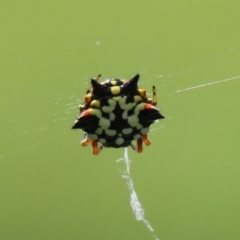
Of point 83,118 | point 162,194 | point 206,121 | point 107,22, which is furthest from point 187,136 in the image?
point 83,118

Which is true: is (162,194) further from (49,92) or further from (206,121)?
(49,92)

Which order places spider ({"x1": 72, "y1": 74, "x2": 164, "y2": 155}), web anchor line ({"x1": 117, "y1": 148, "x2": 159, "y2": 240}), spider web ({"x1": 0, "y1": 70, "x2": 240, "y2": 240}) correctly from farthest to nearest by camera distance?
1. web anchor line ({"x1": 117, "y1": 148, "x2": 159, "y2": 240})
2. spider web ({"x1": 0, "y1": 70, "x2": 240, "y2": 240})
3. spider ({"x1": 72, "y1": 74, "x2": 164, "y2": 155})

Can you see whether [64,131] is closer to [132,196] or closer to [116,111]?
[132,196]

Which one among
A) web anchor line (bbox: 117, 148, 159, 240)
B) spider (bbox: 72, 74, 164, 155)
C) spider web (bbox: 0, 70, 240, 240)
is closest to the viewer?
spider (bbox: 72, 74, 164, 155)

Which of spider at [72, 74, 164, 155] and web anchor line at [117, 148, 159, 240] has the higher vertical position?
spider at [72, 74, 164, 155]

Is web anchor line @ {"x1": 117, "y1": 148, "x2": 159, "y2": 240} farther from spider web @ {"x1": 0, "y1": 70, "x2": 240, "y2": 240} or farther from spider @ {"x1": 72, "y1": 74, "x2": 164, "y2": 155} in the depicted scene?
spider @ {"x1": 72, "y1": 74, "x2": 164, "y2": 155}

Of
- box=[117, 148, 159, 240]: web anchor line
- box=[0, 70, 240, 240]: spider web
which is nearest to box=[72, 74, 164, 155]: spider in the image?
box=[0, 70, 240, 240]: spider web

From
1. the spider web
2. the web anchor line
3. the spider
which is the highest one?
the spider
